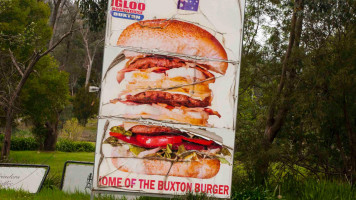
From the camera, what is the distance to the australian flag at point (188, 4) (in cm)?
679

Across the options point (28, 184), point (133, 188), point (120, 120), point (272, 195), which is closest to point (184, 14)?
point (120, 120)

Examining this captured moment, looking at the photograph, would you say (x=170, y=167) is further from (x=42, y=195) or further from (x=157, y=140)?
(x=42, y=195)

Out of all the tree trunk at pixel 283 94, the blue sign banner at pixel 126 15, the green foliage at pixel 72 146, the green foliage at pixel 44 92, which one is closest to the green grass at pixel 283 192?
the tree trunk at pixel 283 94

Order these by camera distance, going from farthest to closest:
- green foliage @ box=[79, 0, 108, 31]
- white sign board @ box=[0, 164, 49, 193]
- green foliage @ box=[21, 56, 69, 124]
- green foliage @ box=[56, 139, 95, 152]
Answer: green foliage @ box=[56, 139, 95, 152] < green foliage @ box=[21, 56, 69, 124] < green foliage @ box=[79, 0, 108, 31] < white sign board @ box=[0, 164, 49, 193]

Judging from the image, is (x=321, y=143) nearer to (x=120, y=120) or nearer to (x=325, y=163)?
(x=325, y=163)

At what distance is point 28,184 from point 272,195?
16.4 ft

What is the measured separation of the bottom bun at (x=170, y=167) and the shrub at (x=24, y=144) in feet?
92.1

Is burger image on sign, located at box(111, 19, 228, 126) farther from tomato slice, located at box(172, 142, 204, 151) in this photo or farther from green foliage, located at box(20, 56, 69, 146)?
green foliage, located at box(20, 56, 69, 146)

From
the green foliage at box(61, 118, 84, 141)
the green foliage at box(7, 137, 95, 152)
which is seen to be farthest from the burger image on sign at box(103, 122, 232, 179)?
the green foliage at box(61, 118, 84, 141)

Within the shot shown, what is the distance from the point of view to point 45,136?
32.5m

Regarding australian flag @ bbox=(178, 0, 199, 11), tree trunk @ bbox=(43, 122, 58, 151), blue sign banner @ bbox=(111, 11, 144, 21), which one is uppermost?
australian flag @ bbox=(178, 0, 199, 11)

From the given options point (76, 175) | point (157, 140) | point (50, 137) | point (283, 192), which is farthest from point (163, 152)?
→ point (50, 137)

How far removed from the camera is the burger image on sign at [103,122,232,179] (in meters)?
6.59

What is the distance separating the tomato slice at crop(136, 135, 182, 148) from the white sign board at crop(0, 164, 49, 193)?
3.95 metres
